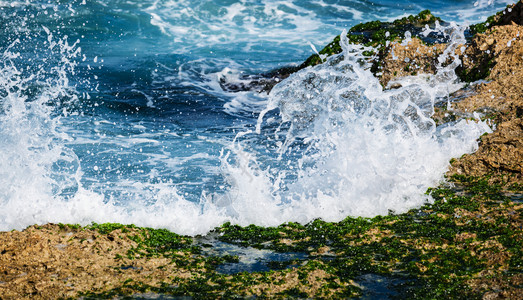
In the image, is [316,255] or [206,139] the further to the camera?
[206,139]

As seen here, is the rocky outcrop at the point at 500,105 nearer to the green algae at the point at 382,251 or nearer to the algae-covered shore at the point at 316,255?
the algae-covered shore at the point at 316,255

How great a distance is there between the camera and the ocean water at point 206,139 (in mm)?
4797

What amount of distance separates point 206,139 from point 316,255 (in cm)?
468

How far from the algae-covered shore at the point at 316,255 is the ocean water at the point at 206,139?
14.7 inches

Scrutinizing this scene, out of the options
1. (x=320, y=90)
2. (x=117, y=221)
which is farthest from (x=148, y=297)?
(x=320, y=90)

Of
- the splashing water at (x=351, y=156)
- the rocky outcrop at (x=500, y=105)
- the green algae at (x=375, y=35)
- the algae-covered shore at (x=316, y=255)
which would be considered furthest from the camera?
the green algae at (x=375, y=35)

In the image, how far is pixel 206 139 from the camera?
812 cm

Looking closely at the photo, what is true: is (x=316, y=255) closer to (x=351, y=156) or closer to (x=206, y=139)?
(x=351, y=156)

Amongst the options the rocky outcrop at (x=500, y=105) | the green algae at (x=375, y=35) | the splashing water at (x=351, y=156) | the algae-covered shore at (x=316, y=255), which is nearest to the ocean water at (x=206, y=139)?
the splashing water at (x=351, y=156)

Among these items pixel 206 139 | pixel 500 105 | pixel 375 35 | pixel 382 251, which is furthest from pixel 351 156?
pixel 375 35

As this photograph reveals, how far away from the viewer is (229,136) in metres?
8.29

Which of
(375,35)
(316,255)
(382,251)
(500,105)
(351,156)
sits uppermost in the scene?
(375,35)

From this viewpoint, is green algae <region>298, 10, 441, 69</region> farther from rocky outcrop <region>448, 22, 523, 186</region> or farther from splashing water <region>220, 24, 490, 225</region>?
splashing water <region>220, 24, 490, 225</region>

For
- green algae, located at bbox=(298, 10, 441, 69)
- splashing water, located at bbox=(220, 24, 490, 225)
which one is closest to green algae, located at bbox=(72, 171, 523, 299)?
splashing water, located at bbox=(220, 24, 490, 225)
